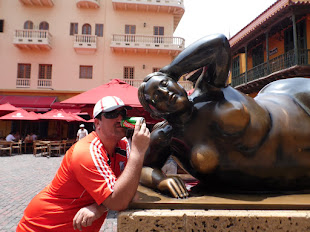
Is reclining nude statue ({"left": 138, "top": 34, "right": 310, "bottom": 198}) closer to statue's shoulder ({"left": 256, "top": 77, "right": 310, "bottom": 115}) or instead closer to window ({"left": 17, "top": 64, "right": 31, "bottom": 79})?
statue's shoulder ({"left": 256, "top": 77, "right": 310, "bottom": 115})

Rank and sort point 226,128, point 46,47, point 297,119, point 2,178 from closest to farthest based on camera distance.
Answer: point 226,128
point 297,119
point 2,178
point 46,47

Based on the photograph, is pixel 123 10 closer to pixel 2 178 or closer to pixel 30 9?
pixel 30 9

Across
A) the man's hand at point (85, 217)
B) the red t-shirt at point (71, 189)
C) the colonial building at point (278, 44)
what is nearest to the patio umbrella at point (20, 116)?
the colonial building at point (278, 44)

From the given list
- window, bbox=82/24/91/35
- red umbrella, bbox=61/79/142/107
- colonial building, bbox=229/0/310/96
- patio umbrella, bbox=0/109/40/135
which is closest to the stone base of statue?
red umbrella, bbox=61/79/142/107

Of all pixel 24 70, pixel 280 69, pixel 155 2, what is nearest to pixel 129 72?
pixel 155 2

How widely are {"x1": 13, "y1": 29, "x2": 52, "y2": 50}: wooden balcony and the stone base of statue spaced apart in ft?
65.0

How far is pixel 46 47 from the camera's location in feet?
63.0

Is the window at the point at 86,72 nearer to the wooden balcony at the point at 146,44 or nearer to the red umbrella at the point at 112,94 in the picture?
the wooden balcony at the point at 146,44

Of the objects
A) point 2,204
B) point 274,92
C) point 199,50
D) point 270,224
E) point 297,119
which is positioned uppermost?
point 199,50

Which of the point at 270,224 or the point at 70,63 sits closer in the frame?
the point at 270,224

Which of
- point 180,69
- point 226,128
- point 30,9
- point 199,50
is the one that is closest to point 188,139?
point 226,128

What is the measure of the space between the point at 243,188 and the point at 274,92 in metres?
0.70

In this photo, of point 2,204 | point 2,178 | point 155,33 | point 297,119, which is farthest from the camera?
point 155,33

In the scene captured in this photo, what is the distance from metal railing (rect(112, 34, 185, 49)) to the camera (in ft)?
64.4
